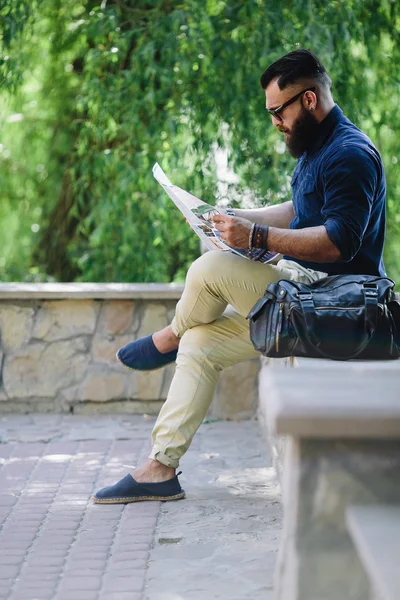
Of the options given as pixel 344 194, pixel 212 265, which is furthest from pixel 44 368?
pixel 344 194

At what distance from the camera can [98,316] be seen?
17.2 feet

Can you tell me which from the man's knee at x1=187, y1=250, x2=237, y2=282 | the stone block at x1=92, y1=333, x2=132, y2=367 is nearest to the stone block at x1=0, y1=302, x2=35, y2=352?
the stone block at x1=92, y1=333, x2=132, y2=367

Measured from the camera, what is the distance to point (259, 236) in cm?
319

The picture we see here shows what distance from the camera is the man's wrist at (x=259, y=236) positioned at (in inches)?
126

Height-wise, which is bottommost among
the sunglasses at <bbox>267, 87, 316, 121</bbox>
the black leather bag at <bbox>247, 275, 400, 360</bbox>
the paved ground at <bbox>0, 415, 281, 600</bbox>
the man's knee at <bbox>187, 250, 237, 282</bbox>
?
the paved ground at <bbox>0, 415, 281, 600</bbox>

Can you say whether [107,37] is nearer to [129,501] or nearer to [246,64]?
[246,64]

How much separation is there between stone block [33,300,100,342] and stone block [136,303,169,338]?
0.25 meters

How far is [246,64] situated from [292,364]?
2.92 meters

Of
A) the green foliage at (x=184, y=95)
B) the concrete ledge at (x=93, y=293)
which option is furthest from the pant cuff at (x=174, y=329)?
the green foliage at (x=184, y=95)

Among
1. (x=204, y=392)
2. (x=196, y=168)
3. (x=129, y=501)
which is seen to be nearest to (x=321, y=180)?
(x=204, y=392)

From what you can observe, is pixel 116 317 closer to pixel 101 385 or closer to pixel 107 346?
pixel 107 346

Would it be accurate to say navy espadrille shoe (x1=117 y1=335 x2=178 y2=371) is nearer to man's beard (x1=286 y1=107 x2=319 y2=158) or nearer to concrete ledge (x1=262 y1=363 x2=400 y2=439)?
man's beard (x1=286 y1=107 x2=319 y2=158)

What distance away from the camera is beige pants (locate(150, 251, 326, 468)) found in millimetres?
3350

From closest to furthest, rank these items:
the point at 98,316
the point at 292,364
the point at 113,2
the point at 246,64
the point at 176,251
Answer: the point at 292,364
the point at 98,316
the point at 246,64
the point at 113,2
the point at 176,251
